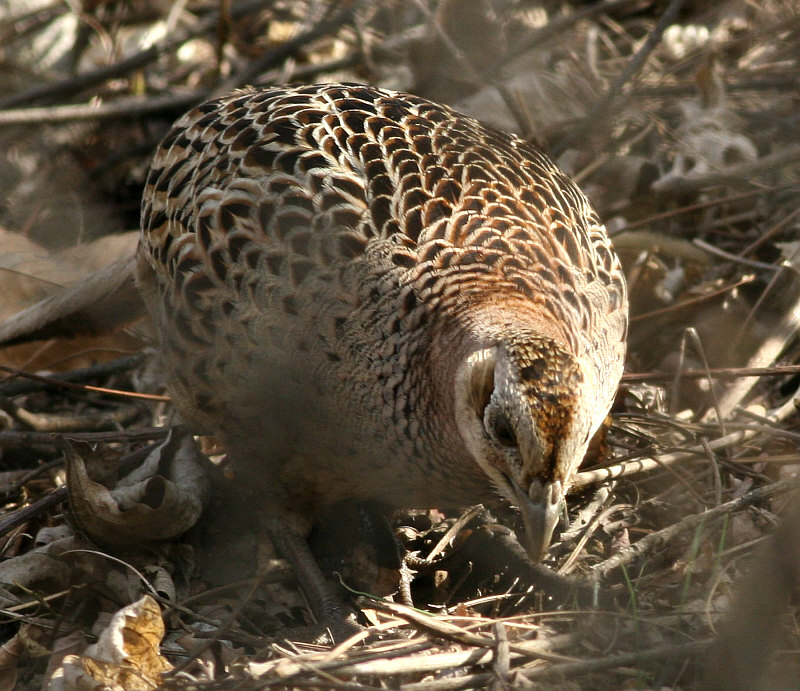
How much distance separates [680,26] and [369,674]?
5.94 m

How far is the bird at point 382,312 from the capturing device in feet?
10.8

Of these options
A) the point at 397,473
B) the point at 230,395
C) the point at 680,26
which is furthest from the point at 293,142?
the point at 680,26

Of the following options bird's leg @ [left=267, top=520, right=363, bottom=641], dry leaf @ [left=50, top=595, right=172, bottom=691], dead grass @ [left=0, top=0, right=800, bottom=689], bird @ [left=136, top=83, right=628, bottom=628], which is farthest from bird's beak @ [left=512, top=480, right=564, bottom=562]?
dry leaf @ [left=50, top=595, right=172, bottom=691]

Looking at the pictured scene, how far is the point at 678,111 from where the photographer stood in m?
6.46

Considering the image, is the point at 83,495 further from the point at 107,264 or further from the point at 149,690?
the point at 107,264

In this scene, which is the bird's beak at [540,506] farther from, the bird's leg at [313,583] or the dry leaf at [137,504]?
the dry leaf at [137,504]

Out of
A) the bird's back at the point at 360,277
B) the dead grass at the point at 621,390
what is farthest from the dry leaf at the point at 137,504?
the bird's back at the point at 360,277

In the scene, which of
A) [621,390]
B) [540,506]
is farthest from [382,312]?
[621,390]

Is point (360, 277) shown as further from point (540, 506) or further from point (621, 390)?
point (621, 390)

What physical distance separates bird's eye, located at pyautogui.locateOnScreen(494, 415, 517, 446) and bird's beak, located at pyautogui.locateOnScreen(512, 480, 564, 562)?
0.15 meters

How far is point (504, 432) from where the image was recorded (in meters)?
3.18

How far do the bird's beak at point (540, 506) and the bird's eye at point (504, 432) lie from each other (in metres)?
0.15

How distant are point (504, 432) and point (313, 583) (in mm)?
1466

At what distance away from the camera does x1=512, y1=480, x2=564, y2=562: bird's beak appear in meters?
3.18
